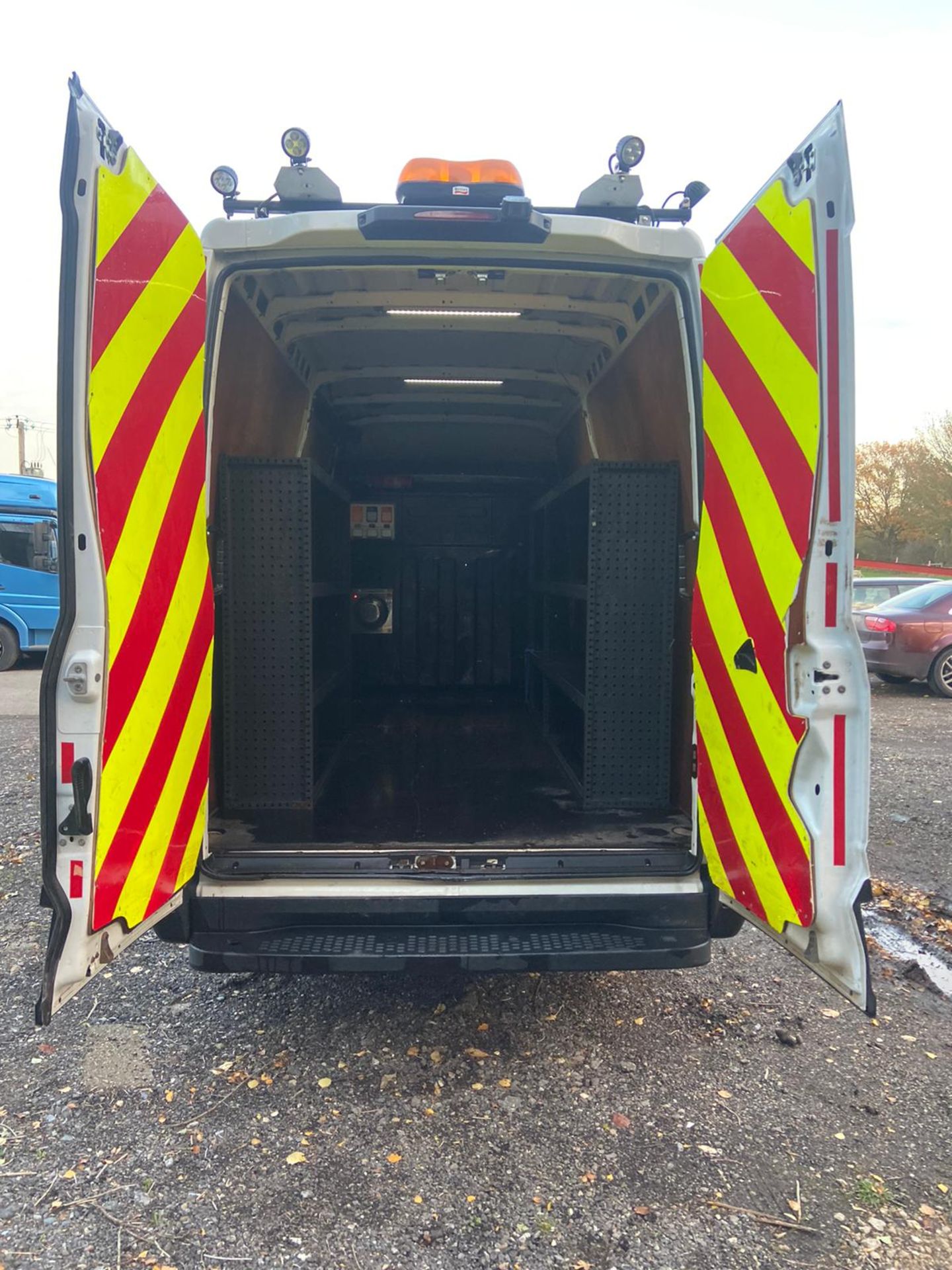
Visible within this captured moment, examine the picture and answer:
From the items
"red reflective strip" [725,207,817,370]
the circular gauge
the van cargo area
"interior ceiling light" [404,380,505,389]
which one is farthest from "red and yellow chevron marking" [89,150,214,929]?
the circular gauge

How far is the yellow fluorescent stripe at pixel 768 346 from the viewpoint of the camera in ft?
6.48

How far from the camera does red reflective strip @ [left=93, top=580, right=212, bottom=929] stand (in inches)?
76.2

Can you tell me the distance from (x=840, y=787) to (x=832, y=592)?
1.58 feet

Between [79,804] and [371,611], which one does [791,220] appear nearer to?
[79,804]

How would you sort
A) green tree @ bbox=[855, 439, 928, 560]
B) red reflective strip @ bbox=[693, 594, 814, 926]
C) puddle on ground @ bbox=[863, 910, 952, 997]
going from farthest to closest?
1. green tree @ bbox=[855, 439, 928, 560]
2. puddle on ground @ bbox=[863, 910, 952, 997]
3. red reflective strip @ bbox=[693, 594, 814, 926]

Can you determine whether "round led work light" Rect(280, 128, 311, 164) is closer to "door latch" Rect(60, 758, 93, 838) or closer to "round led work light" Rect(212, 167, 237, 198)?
"round led work light" Rect(212, 167, 237, 198)

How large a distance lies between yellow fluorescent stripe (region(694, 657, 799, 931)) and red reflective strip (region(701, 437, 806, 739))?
0.88 feet

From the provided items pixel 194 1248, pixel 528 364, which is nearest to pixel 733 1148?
pixel 194 1248

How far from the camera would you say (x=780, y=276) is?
80.1 inches

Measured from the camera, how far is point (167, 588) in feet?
7.17

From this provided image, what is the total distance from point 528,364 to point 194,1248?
360 cm

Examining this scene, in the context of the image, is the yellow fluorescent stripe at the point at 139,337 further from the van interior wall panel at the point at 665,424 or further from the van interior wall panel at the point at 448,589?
the van interior wall panel at the point at 448,589

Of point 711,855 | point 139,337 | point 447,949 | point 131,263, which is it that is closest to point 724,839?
point 711,855

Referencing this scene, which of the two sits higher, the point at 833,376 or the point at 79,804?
the point at 833,376
